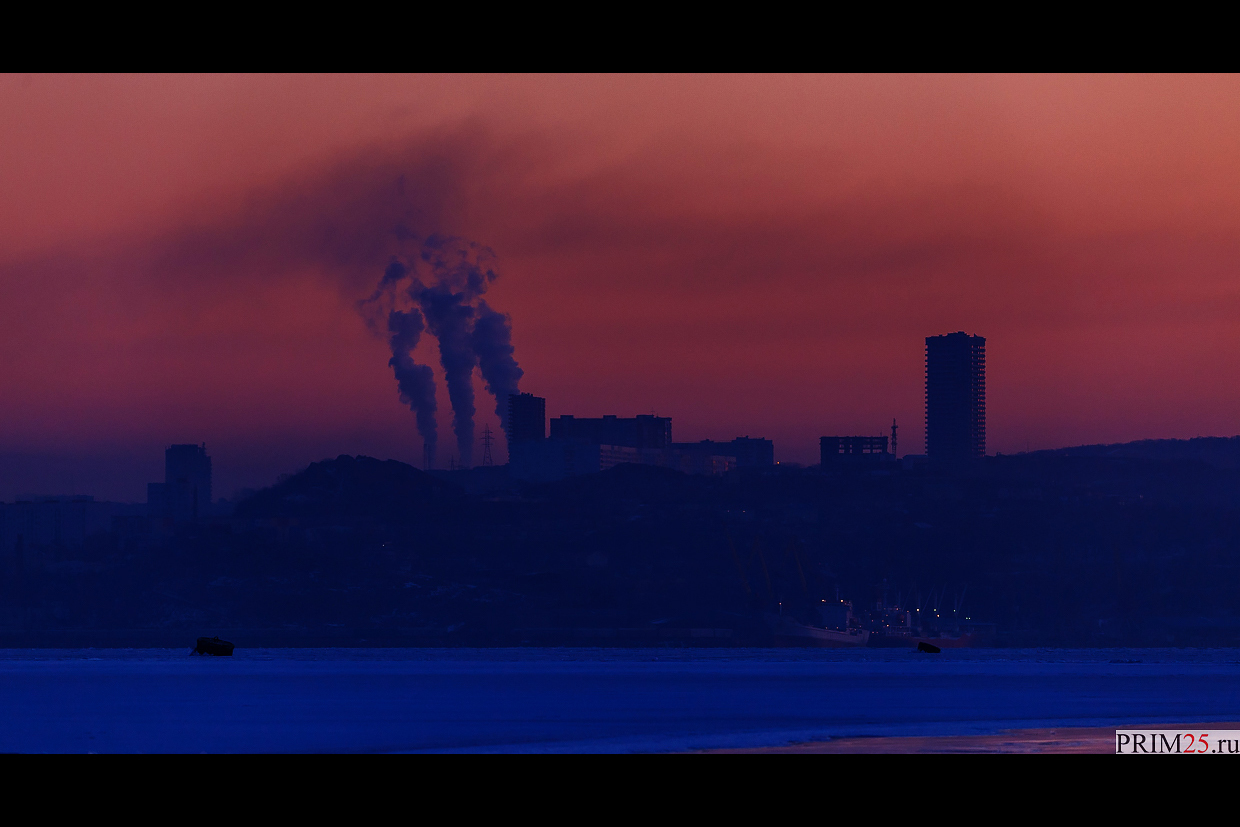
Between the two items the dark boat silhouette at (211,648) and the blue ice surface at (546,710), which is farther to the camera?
the dark boat silhouette at (211,648)

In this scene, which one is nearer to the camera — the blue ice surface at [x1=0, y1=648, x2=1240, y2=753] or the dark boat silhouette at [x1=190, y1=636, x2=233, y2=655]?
the blue ice surface at [x1=0, y1=648, x2=1240, y2=753]

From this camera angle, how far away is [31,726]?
1404 inches

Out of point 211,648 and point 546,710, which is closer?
point 546,710

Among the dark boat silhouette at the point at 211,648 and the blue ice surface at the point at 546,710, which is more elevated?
the blue ice surface at the point at 546,710

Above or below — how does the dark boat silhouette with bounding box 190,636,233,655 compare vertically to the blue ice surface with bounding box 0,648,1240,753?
below

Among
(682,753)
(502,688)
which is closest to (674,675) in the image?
(502,688)
